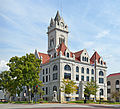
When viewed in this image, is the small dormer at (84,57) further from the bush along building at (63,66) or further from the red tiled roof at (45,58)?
the red tiled roof at (45,58)

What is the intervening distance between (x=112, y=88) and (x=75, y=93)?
28.4 m

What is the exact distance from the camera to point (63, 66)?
203 ft

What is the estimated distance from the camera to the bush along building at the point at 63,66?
61.5 m

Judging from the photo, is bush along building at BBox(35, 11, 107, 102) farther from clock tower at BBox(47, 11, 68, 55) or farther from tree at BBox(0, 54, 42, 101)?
tree at BBox(0, 54, 42, 101)

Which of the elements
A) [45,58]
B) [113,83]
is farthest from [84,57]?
[113,83]

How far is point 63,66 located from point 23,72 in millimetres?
16785

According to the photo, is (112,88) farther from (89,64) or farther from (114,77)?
(89,64)

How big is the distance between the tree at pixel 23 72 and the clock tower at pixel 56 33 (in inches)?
942

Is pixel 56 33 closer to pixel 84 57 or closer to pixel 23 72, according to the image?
pixel 84 57

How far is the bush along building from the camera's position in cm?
6153

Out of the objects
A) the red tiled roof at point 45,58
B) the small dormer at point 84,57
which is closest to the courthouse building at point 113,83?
the small dormer at point 84,57

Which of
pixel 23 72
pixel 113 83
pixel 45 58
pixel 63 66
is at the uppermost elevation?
pixel 45 58

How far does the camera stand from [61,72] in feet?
199

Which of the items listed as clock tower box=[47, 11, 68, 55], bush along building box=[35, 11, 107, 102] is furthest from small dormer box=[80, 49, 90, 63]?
clock tower box=[47, 11, 68, 55]
